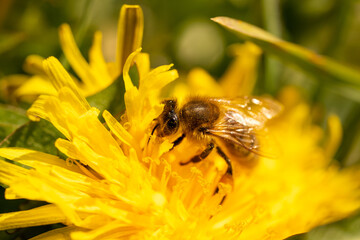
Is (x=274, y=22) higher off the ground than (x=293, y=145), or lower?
higher

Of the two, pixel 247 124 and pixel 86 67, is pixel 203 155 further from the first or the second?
pixel 86 67

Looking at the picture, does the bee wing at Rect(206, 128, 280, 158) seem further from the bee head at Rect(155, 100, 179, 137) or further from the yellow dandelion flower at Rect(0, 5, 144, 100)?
the yellow dandelion flower at Rect(0, 5, 144, 100)

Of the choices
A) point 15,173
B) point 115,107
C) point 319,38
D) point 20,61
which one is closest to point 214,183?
point 115,107

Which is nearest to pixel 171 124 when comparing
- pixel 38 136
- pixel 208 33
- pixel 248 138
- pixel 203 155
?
pixel 203 155

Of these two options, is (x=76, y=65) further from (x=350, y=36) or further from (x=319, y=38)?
(x=350, y=36)

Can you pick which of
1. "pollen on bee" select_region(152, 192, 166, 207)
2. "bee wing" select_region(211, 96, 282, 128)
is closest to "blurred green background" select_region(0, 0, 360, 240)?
"bee wing" select_region(211, 96, 282, 128)
